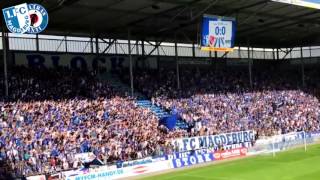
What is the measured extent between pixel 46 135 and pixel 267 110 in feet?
78.7

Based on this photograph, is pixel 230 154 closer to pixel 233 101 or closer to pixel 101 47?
pixel 233 101

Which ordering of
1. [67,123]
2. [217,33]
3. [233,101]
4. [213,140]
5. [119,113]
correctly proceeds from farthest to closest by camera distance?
[233,101], [213,140], [119,113], [217,33], [67,123]

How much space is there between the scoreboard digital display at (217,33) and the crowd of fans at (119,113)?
21.6 feet

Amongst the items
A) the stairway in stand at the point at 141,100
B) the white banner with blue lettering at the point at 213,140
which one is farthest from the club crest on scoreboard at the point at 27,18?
the stairway in stand at the point at 141,100

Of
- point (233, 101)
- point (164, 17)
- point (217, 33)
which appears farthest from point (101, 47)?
point (233, 101)

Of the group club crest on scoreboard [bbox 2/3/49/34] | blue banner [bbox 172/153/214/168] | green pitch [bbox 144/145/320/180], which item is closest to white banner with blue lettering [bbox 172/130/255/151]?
blue banner [bbox 172/153/214/168]

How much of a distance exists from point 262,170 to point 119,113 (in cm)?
1072

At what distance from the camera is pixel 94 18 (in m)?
37.1

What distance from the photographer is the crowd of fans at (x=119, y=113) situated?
29.1 meters

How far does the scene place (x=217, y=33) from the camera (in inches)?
1399

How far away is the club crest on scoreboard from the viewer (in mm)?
21875

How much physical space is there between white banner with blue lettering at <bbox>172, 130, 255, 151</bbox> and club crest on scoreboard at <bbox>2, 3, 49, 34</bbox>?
50.4 ft

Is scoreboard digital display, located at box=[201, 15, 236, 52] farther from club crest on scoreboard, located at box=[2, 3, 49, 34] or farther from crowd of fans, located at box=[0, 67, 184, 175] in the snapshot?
club crest on scoreboard, located at box=[2, 3, 49, 34]

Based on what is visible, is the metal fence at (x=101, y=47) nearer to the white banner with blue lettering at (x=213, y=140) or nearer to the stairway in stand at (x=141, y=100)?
the stairway in stand at (x=141, y=100)
